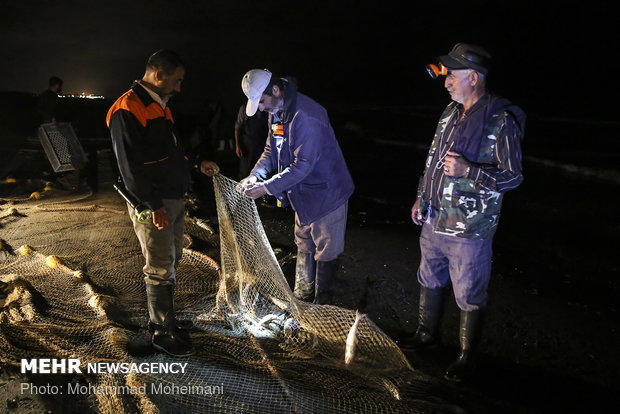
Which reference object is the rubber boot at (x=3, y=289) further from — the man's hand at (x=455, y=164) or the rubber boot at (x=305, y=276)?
the man's hand at (x=455, y=164)

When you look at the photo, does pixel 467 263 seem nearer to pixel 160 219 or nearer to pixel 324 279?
pixel 324 279

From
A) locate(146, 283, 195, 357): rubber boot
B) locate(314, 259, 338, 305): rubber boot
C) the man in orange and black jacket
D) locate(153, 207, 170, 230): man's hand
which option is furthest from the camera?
locate(314, 259, 338, 305): rubber boot

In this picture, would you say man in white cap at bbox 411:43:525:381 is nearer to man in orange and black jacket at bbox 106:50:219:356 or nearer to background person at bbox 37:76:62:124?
man in orange and black jacket at bbox 106:50:219:356

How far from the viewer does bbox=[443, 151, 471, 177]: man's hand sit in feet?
9.09

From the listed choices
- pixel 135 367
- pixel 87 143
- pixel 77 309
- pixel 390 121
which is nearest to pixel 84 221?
pixel 77 309

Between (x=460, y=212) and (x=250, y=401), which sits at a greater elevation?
(x=460, y=212)

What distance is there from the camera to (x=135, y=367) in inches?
114

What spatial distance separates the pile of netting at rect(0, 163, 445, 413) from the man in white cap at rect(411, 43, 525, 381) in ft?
2.40

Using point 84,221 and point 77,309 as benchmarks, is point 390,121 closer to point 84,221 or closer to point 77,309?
point 84,221

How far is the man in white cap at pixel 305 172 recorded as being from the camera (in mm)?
3412

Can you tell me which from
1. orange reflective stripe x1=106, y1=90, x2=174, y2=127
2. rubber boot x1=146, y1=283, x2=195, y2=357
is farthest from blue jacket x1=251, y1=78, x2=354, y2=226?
rubber boot x1=146, y1=283, x2=195, y2=357

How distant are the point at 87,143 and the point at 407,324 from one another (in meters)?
17.9

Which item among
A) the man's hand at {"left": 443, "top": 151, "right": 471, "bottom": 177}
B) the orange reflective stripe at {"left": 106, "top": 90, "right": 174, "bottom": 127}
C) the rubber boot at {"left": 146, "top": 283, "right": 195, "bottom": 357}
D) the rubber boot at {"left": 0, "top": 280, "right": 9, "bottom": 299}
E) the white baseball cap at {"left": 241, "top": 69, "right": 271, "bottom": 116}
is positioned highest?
the white baseball cap at {"left": 241, "top": 69, "right": 271, "bottom": 116}

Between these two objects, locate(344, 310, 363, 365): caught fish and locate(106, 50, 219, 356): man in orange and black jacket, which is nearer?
locate(106, 50, 219, 356): man in orange and black jacket
